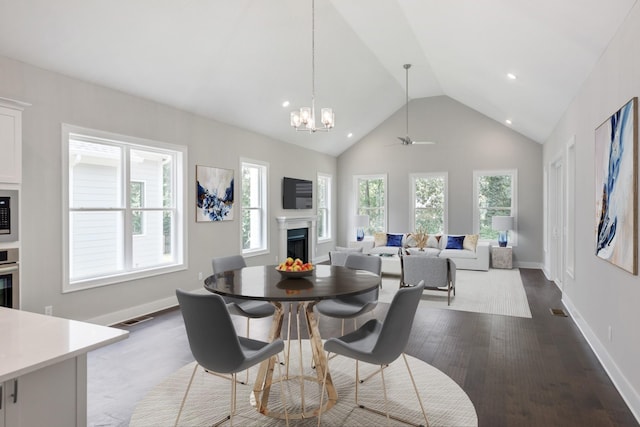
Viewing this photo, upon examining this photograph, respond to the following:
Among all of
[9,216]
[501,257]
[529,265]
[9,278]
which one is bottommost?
[529,265]

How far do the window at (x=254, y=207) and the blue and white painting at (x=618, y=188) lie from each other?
5011 mm

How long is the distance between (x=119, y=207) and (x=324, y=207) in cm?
581

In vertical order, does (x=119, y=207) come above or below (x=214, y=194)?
below

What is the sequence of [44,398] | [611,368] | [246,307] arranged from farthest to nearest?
[246,307]
[611,368]
[44,398]

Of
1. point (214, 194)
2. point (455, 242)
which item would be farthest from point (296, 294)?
point (455, 242)

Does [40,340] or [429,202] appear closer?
[40,340]

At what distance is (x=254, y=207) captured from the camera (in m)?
7.12

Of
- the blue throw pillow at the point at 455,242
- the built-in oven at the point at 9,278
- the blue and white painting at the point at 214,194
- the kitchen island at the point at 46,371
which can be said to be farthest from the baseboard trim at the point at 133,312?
the blue throw pillow at the point at 455,242

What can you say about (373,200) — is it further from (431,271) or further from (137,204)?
(137,204)

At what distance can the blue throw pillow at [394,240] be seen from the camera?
8.90 metres

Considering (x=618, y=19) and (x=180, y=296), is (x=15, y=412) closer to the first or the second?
(x=180, y=296)

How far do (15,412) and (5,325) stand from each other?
48 centimetres

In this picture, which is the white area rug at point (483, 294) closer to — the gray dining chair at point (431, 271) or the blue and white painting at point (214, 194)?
the gray dining chair at point (431, 271)

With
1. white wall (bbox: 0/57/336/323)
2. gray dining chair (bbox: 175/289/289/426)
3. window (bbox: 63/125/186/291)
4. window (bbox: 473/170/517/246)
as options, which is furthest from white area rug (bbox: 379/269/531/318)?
gray dining chair (bbox: 175/289/289/426)
